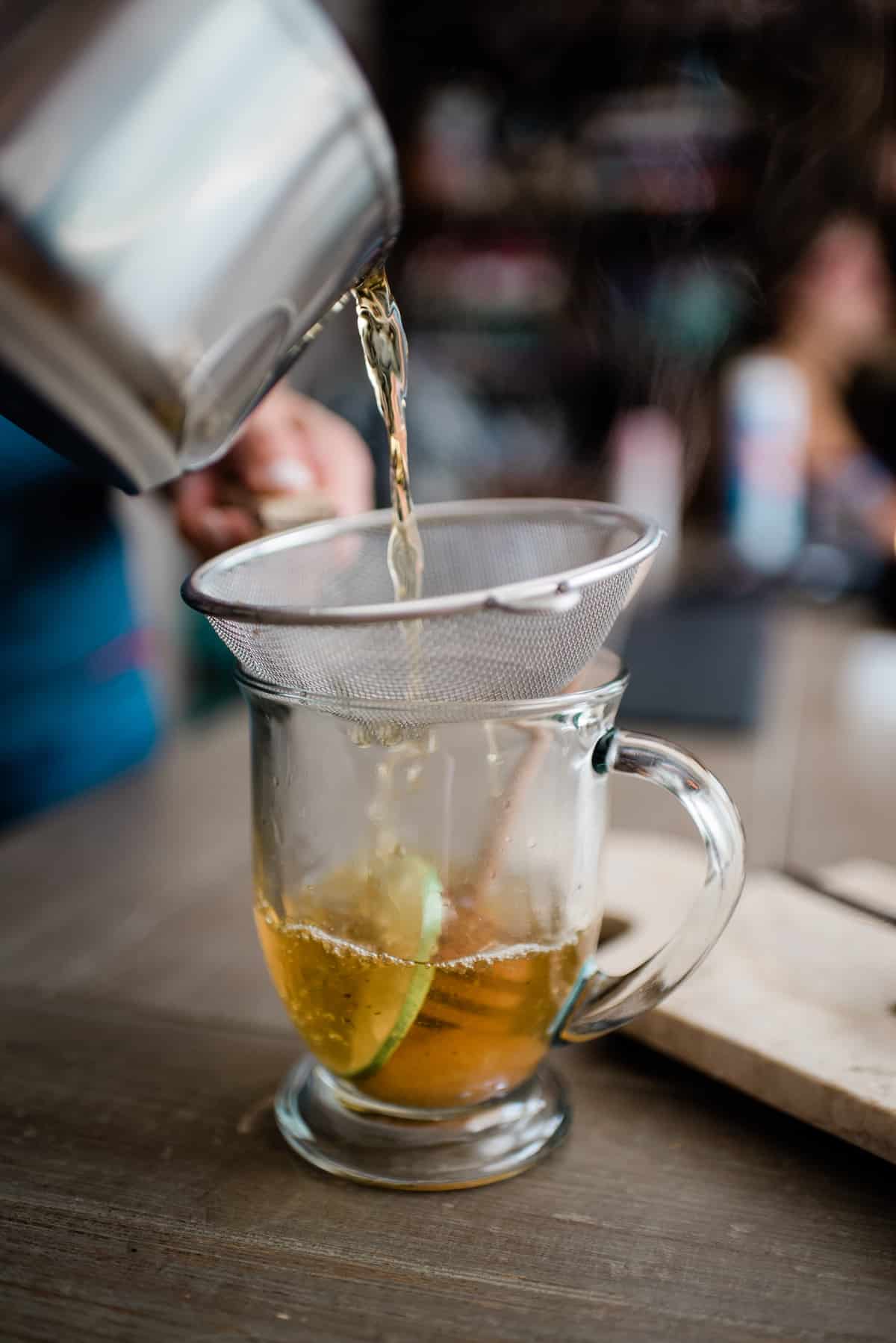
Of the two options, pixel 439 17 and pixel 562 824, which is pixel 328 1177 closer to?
pixel 562 824

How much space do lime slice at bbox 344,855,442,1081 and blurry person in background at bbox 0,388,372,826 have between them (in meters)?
0.62

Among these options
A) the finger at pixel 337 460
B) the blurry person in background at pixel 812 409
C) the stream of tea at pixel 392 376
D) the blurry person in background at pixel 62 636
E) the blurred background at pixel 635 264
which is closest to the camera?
the stream of tea at pixel 392 376

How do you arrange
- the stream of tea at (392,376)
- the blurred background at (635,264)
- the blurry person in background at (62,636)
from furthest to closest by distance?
the blurred background at (635,264) → the blurry person in background at (62,636) → the stream of tea at (392,376)

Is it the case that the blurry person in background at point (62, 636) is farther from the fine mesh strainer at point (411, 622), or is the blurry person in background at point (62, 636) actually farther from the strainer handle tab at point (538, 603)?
the strainer handle tab at point (538, 603)

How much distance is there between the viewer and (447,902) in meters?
0.48

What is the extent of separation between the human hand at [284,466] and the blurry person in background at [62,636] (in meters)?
0.04

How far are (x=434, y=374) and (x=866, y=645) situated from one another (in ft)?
7.36

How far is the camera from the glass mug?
483 mm

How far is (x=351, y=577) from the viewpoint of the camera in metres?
0.65

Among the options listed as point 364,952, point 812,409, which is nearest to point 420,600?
point 364,952

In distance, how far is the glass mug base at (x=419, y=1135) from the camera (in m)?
0.49

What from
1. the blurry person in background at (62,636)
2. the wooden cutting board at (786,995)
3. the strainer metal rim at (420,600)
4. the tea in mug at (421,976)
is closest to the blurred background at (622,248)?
the blurry person in background at (62,636)

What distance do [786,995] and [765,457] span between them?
2.29 m

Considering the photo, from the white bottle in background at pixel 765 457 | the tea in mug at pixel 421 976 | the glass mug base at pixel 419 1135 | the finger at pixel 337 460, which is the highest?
the finger at pixel 337 460
